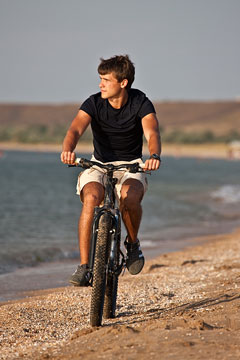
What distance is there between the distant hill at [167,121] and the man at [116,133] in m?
122

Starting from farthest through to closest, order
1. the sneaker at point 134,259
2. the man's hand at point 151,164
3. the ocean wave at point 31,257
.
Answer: the ocean wave at point 31,257 → the sneaker at point 134,259 → the man's hand at point 151,164

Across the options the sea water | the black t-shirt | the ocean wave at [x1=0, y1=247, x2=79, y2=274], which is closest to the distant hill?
the sea water

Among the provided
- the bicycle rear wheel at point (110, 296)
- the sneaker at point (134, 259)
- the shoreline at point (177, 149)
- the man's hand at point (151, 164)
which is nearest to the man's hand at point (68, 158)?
the man's hand at point (151, 164)

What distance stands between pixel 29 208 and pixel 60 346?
15.7 m

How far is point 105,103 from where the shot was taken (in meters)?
5.63

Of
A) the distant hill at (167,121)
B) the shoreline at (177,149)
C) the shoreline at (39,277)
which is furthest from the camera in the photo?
the distant hill at (167,121)

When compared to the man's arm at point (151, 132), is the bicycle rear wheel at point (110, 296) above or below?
below

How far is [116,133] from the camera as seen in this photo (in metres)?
5.63

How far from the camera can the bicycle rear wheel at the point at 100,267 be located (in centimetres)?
525

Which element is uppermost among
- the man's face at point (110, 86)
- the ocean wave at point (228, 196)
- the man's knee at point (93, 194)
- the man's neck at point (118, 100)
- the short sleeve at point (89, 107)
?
the man's face at point (110, 86)

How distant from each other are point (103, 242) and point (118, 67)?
1.48 metres

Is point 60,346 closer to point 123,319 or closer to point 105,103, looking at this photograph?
point 123,319

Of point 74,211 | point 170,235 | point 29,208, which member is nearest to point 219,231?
point 170,235

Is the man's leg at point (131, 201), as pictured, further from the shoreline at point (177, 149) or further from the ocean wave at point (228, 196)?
the shoreline at point (177, 149)
